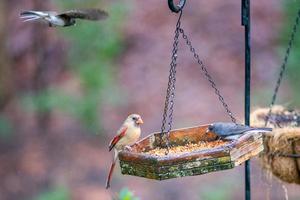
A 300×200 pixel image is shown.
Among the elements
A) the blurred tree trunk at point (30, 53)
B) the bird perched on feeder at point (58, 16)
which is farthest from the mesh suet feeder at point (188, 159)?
the blurred tree trunk at point (30, 53)

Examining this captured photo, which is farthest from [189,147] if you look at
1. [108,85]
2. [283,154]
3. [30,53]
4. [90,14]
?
[30,53]

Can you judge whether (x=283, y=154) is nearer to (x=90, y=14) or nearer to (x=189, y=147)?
(x=189, y=147)

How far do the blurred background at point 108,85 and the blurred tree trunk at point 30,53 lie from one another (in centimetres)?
1

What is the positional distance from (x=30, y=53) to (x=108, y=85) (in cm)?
182

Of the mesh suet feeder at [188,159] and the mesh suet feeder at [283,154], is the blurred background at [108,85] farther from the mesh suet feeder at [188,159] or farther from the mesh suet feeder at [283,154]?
the mesh suet feeder at [188,159]

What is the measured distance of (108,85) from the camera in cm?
742

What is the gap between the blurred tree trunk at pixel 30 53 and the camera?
8.20 m

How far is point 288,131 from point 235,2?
18.9ft

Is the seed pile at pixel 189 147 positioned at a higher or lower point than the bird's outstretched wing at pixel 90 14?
lower

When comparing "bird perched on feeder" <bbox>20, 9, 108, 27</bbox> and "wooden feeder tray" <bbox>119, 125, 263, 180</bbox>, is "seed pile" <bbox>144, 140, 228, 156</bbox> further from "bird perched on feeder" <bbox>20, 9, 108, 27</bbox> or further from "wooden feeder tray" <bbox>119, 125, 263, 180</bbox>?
"bird perched on feeder" <bbox>20, 9, 108, 27</bbox>

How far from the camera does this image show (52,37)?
348 inches

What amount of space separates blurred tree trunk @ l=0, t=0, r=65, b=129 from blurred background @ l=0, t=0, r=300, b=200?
13mm

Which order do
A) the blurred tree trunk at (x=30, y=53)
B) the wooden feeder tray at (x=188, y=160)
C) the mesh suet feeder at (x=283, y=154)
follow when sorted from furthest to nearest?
1. the blurred tree trunk at (x=30, y=53)
2. the mesh suet feeder at (x=283, y=154)
3. the wooden feeder tray at (x=188, y=160)

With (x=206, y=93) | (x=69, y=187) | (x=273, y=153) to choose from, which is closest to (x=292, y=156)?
(x=273, y=153)
